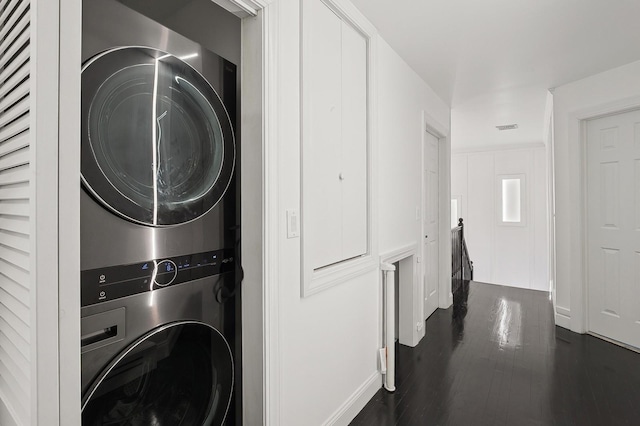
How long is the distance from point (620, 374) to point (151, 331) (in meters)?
3.37

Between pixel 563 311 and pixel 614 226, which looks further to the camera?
pixel 563 311

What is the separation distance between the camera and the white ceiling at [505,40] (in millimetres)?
2131

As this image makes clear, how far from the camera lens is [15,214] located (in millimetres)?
890

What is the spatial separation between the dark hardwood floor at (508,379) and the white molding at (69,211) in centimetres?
174

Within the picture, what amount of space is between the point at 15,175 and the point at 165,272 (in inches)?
18.6

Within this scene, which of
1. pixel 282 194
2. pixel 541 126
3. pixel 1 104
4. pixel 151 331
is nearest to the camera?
pixel 1 104

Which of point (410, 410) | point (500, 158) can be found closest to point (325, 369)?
point (410, 410)

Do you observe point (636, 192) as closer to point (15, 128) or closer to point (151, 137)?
point (151, 137)

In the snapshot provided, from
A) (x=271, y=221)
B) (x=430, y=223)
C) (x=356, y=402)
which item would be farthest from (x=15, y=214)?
(x=430, y=223)

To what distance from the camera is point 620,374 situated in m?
2.66

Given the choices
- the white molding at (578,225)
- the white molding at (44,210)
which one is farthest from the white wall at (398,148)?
the white molding at (44,210)

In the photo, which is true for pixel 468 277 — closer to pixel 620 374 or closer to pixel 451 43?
pixel 620 374

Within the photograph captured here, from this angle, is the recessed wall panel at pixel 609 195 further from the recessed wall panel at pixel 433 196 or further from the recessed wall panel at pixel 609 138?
the recessed wall panel at pixel 433 196

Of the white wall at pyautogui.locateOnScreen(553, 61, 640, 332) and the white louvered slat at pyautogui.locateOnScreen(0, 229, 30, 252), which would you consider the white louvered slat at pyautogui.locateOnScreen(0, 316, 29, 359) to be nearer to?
the white louvered slat at pyautogui.locateOnScreen(0, 229, 30, 252)
